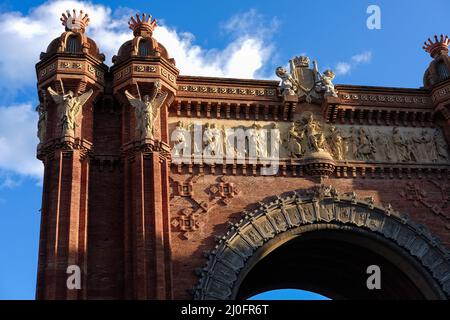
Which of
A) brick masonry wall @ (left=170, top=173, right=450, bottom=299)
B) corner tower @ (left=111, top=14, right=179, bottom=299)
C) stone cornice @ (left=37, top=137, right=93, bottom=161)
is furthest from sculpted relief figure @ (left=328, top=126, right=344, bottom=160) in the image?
stone cornice @ (left=37, top=137, right=93, bottom=161)

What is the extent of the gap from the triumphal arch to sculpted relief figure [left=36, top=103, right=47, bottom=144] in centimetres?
9

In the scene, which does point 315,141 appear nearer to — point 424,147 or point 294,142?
point 294,142

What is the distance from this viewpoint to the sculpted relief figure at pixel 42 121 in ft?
60.3

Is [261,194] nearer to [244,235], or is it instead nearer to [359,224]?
[244,235]

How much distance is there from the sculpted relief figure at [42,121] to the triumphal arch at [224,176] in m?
0.09

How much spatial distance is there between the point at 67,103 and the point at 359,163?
8793 millimetres

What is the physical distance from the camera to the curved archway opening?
18.5m

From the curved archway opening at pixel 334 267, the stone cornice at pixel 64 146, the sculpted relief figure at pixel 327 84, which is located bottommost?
the curved archway opening at pixel 334 267

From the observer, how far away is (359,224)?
18672mm

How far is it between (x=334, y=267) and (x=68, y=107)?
1022cm

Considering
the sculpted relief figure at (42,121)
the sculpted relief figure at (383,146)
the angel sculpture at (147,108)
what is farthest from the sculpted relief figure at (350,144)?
the sculpted relief figure at (42,121)

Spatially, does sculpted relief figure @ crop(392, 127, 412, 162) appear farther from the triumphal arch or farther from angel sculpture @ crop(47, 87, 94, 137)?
angel sculpture @ crop(47, 87, 94, 137)

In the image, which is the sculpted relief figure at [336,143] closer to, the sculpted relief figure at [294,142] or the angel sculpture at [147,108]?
the sculpted relief figure at [294,142]

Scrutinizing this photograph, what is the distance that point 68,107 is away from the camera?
18.0m
